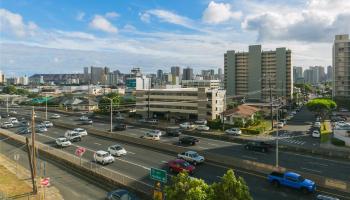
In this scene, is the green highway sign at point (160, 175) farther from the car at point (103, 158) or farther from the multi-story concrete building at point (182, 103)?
the multi-story concrete building at point (182, 103)

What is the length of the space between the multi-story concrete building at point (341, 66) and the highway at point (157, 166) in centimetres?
10948

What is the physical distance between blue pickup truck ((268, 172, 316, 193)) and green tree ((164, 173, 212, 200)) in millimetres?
14245

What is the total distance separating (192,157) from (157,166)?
4.51m

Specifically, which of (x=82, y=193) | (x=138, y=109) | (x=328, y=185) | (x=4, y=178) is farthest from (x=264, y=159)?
(x=138, y=109)

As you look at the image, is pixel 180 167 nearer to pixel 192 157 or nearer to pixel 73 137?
pixel 192 157

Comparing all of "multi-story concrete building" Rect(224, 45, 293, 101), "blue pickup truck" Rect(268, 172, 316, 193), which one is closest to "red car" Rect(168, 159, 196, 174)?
"blue pickup truck" Rect(268, 172, 316, 193)

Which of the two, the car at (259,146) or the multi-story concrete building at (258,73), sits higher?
the multi-story concrete building at (258,73)

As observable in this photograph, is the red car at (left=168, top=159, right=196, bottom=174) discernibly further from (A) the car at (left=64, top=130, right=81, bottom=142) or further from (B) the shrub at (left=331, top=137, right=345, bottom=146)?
(B) the shrub at (left=331, top=137, right=345, bottom=146)

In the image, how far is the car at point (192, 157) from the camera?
40.1 metres

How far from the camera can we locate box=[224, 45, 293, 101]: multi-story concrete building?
154 m

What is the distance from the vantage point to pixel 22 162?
Answer: 4556cm

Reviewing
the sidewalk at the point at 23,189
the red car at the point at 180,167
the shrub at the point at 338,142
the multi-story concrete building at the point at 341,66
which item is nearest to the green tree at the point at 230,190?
the red car at the point at 180,167

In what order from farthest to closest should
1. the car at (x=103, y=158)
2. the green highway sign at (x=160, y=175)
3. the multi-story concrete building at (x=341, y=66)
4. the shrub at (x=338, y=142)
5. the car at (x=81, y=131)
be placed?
the multi-story concrete building at (x=341, y=66) → the car at (x=81, y=131) → the shrub at (x=338, y=142) → the car at (x=103, y=158) → the green highway sign at (x=160, y=175)

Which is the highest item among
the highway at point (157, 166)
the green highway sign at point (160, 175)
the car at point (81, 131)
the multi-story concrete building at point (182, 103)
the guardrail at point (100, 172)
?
the multi-story concrete building at point (182, 103)
